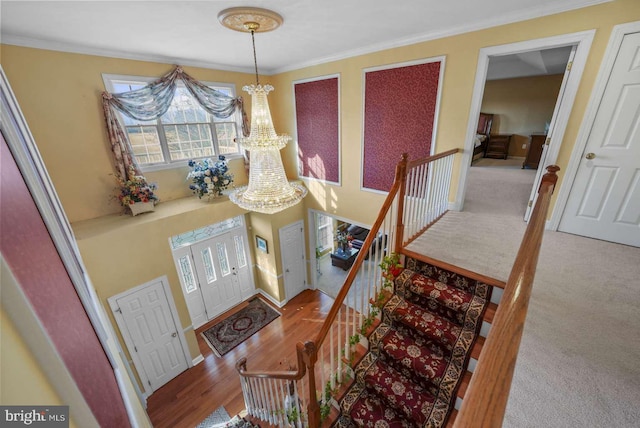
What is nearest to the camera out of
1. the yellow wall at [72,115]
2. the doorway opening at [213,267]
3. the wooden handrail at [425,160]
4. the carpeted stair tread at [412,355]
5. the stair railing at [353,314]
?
the stair railing at [353,314]

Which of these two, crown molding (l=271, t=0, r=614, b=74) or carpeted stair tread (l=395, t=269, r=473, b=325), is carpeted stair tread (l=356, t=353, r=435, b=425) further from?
crown molding (l=271, t=0, r=614, b=74)

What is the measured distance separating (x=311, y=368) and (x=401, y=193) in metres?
1.68

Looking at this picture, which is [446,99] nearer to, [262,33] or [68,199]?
[262,33]

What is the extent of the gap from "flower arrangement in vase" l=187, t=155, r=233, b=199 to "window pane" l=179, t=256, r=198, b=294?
4.14 ft

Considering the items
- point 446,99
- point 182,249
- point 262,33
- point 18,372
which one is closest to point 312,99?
point 262,33

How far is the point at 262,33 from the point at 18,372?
3302 mm

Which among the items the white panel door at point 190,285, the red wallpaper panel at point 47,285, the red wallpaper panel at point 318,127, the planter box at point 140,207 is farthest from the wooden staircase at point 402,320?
the planter box at point 140,207

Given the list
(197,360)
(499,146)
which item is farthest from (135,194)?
(499,146)

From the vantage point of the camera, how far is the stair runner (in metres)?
1.97

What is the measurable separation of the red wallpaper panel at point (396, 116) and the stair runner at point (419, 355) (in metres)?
1.99

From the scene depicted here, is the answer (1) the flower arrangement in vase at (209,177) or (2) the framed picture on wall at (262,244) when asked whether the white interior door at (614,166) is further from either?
(1) the flower arrangement in vase at (209,177)

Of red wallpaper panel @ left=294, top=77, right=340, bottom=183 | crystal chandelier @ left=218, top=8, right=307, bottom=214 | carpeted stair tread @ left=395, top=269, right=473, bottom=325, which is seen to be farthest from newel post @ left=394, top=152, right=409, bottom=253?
red wallpaper panel @ left=294, top=77, right=340, bottom=183

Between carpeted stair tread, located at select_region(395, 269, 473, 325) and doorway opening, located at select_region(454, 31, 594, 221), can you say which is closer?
carpeted stair tread, located at select_region(395, 269, 473, 325)

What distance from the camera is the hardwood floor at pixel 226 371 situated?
357cm
